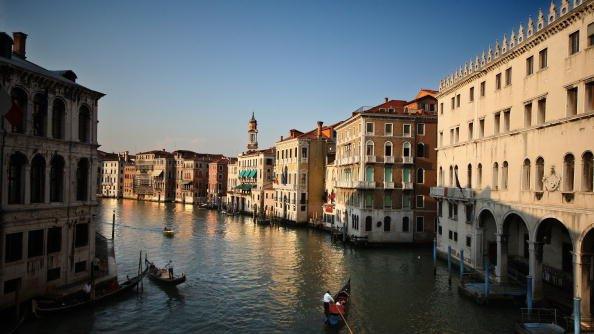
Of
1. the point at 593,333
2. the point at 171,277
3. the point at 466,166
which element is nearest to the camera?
the point at 593,333

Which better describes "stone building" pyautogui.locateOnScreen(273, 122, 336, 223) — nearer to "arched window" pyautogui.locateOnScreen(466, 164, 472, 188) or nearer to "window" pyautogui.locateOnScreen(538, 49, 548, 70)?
"arched window" pyautogui.locateOnScreen(466, 164, 472, 188)

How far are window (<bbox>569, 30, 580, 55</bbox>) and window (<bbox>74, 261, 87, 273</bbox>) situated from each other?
22.6 m

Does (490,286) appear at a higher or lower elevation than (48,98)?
lower

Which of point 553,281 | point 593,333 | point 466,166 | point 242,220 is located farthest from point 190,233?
point 593,333

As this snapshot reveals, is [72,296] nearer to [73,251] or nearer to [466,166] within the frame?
[73,251]

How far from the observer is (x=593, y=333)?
1534cm

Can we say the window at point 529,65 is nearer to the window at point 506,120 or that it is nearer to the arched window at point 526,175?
the window at point 506,120

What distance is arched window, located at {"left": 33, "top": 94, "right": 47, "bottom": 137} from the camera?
18703 mm

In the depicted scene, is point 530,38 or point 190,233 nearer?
point 530,38

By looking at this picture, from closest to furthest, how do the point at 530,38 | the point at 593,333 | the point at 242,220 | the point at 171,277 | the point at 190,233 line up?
the point at 593,333, the point at 530,38, the point at 171,277, the point at 190,233, the point at 242,220

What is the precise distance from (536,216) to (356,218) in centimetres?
2109

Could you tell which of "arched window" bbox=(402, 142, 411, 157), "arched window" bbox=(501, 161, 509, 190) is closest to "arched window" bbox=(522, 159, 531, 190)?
"arched window" bbox=(501, 161, 509, 190)

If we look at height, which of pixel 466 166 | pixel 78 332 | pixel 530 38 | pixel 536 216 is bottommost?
pixel 78 332

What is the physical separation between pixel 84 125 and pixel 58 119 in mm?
1755
